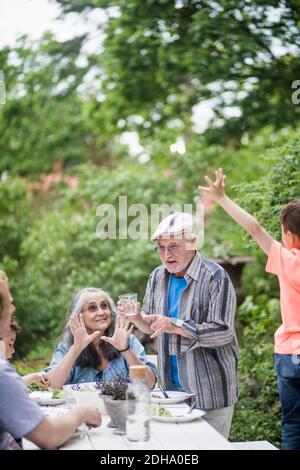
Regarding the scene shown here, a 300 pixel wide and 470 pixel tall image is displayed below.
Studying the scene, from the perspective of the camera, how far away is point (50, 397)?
2.71 metres

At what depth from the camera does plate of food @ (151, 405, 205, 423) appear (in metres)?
2.37

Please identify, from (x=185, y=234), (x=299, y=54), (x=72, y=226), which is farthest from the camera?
(x=72, y=226)

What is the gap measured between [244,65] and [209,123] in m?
1.13

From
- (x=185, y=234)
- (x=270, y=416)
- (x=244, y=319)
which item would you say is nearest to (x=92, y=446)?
(x=185, y=234)

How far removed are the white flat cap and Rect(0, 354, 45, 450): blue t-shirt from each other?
120cm

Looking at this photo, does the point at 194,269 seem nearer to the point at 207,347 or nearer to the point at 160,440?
the point at 207,347

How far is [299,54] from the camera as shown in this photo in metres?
6.46

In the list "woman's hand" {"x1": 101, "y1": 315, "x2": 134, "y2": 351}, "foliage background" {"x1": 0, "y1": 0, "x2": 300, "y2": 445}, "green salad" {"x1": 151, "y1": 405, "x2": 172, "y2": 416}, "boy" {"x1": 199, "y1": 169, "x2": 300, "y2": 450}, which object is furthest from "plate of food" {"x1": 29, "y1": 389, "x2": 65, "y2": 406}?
"foliage background" {"x1": 0, "y1": 0, "x2": 300, "y2": 445}

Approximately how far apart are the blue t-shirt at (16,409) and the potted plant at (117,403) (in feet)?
0.90

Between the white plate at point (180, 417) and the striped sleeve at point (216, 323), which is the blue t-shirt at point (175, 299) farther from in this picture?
the white plate at point (180, 417)

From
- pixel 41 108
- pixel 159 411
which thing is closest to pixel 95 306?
pixel 159 411

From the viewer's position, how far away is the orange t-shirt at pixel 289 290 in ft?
9.19

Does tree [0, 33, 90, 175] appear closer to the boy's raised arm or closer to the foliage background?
the foliage background
